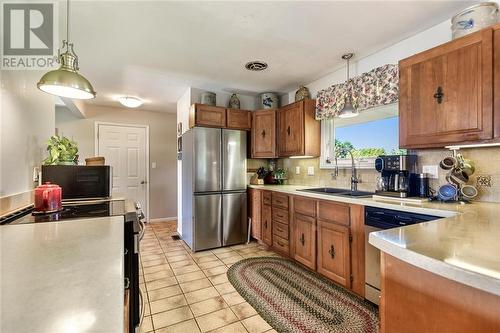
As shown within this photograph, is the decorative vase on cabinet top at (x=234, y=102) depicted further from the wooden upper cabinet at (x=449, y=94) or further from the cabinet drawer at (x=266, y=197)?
the wooden upper cabinet at (x=449, y=94)

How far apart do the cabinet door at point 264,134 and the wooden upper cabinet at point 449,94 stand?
1815 mm

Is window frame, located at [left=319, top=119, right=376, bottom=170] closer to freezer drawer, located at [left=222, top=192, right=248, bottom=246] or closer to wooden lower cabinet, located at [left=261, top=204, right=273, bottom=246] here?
wooden lower cabinet, located at [left=261, top=204, right=273, bottom=246]

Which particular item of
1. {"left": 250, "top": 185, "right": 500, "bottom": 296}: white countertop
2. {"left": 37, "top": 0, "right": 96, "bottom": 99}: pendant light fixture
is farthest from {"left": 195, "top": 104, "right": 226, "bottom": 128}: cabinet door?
{"left": 250, "top": 185, "right": 500, "bottom": 296}: white countertop

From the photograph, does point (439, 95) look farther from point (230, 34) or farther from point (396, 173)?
point (230, 34)

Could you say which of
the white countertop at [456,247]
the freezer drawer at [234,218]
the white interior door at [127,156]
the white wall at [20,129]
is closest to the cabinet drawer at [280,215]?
the freezer drawer at [234,218]

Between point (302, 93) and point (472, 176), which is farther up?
point (302, 93)

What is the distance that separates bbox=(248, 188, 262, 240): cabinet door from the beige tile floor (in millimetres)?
206

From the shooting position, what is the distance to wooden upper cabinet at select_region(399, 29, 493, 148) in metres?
1.48

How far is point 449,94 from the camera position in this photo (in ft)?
5.41

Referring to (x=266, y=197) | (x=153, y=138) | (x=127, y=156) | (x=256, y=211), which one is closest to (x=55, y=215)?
(x=266, y=197)

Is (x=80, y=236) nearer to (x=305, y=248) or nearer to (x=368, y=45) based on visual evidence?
(x=305, y=248)

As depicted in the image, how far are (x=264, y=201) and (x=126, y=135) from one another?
339cm

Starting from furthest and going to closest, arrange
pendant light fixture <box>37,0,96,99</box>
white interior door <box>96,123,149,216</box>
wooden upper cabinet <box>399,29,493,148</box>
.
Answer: white interior door <box>96,123,149,216</box> < wooden upper cabinet <box>399,29,493,148</box> < pendant light fixture <box>37,0,96,99</box>

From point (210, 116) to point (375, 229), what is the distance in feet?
8.16
